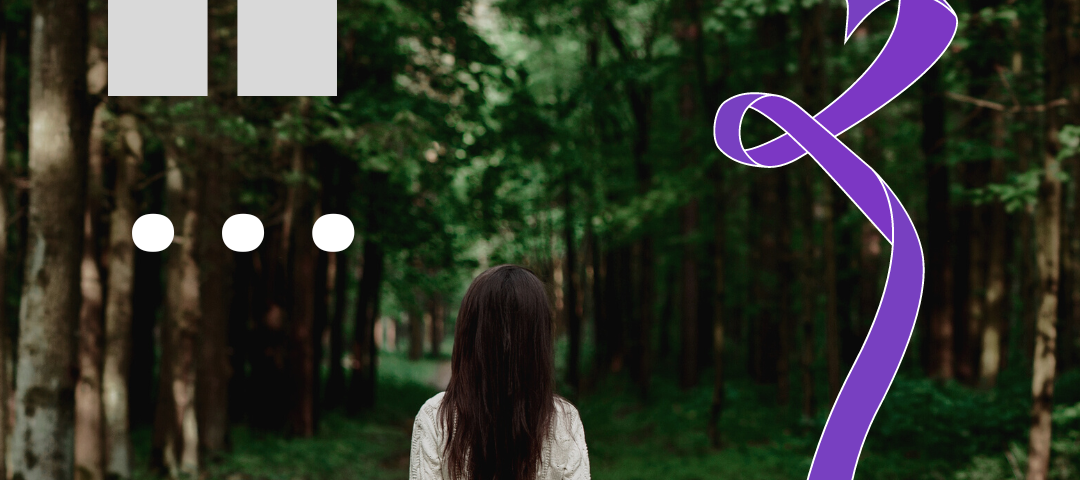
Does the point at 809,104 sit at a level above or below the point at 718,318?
above

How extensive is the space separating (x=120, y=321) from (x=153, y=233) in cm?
206

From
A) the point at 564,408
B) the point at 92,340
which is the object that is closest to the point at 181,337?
the point at 92,340

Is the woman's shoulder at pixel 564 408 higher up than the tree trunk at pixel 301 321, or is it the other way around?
the woman's shoulder at pixel 564 408

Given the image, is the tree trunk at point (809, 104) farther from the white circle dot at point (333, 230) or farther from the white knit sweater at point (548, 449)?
the white knit sweater at point (548, 449)

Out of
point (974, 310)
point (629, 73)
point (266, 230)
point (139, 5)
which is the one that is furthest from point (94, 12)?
point (974, 310)

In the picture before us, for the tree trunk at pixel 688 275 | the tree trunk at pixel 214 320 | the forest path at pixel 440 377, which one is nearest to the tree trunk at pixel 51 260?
the tree trunk at pixel 214 320

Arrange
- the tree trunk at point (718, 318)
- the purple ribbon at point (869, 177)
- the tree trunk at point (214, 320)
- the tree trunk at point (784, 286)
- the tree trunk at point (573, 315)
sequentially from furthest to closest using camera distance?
the tree trunk at point (573, 315) → the tree trunk at point (784, 286) → the tree trunk at point (718, 318) → the tree trunk at point (214, 320) → the purple ribbon at point (869, 177)

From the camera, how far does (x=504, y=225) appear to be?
19.8m

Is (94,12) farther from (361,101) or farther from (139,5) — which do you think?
(361,101)

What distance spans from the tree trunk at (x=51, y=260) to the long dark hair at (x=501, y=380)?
19.4ft

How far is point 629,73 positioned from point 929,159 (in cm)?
716

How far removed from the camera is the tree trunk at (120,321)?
11.1 m

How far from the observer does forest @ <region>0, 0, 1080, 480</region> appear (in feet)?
28.3

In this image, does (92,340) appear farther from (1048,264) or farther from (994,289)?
(994,289)
